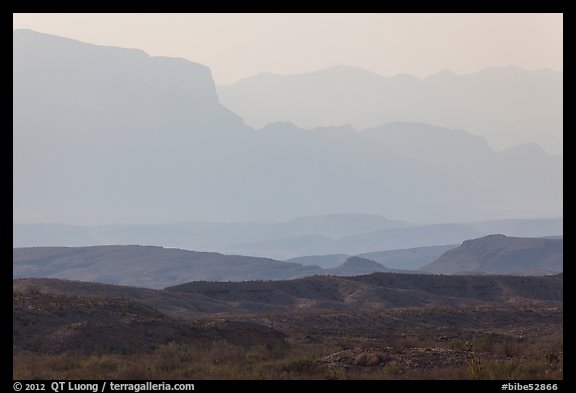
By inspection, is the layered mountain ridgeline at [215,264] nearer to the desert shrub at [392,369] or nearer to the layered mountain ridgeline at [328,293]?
the layered mountain ridgeline at [328,293]

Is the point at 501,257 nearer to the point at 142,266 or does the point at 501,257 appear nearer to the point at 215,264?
the point at 215,264

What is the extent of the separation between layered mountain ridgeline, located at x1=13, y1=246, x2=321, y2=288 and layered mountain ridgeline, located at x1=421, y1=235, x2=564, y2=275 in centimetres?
2347

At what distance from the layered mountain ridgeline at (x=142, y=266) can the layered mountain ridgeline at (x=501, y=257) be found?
924 inches

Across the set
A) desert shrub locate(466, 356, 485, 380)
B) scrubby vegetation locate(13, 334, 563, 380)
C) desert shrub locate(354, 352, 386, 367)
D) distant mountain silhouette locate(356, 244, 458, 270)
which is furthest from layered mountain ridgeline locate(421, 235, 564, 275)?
desert shrub locate(466, 356, 485, 380)

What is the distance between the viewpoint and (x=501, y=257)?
132 m

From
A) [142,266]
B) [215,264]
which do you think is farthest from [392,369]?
[215,264]

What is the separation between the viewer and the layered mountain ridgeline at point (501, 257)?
128375 millimetres

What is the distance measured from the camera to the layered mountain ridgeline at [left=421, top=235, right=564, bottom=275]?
5054 inches

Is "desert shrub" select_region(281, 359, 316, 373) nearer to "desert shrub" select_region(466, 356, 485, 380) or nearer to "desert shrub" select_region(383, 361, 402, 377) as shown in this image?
"desert shrub" select_region(383, 361, 402, 377)

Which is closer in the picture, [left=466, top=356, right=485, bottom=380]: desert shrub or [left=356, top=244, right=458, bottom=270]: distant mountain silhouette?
[left=466, top=356, right=485, bottom=380]: desert shrub

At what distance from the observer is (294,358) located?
73.4 ft

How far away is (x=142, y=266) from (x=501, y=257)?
181ft
